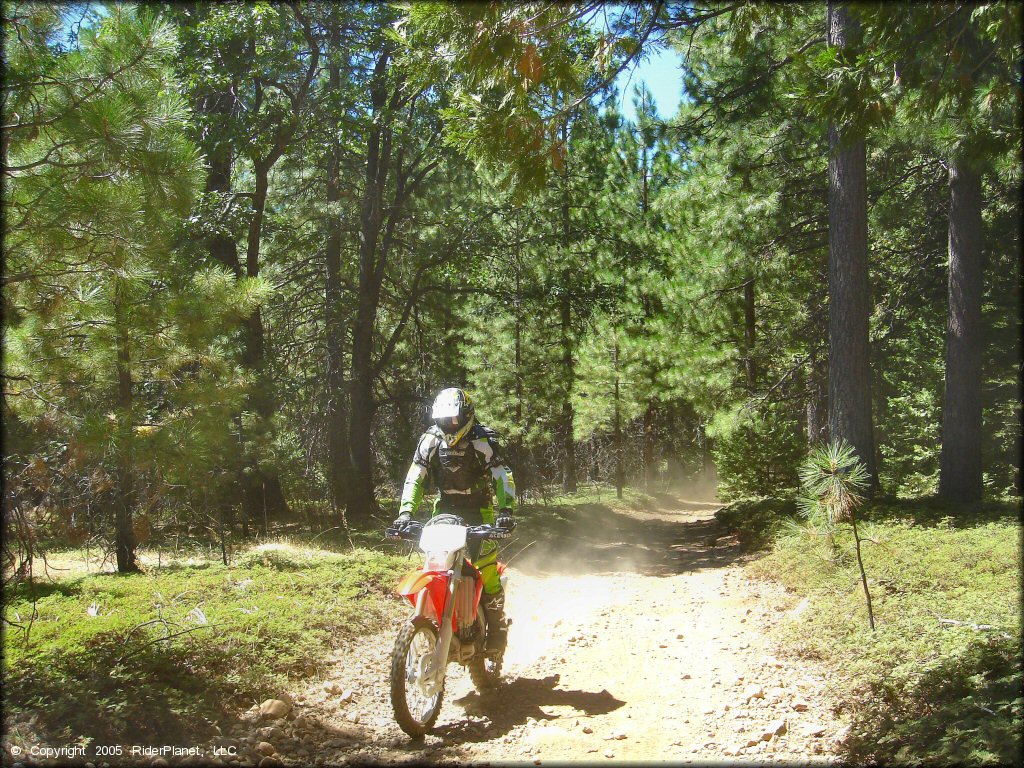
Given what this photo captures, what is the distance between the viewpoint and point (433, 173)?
1641 centimetres

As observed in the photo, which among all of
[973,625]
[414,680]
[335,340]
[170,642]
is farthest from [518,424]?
[414,680]

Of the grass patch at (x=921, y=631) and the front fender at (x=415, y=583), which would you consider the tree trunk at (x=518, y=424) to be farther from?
the front fender at (x=415, y=583)

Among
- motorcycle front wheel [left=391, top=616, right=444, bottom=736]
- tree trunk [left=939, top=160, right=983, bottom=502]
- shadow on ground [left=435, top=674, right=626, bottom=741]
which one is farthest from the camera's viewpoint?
tree trunk [left=939, top=160, right=983, bottom=502]

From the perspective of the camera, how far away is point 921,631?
535 centimetres

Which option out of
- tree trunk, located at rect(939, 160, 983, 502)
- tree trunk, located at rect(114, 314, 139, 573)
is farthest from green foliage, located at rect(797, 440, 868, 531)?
tree trunk, located at rect(114, 314, 139, 573)

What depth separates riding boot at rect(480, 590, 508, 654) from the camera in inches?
220

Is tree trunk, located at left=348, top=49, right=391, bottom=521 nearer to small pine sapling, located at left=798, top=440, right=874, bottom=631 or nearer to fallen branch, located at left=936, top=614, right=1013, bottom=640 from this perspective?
small pine sapling, located at left=798, top=440, right=874, bottom=631

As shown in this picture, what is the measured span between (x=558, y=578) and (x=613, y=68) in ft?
24.2

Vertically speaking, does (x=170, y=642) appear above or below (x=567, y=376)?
below

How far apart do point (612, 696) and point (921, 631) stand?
2331 millimetres

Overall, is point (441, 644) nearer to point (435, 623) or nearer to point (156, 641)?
point (435, 623)

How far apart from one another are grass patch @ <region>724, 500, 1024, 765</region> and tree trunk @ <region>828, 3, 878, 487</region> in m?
1.45

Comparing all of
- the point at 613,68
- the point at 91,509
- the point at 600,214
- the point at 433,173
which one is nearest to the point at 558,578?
the point at 91,509

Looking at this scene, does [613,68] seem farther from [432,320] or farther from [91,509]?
[432,320]
